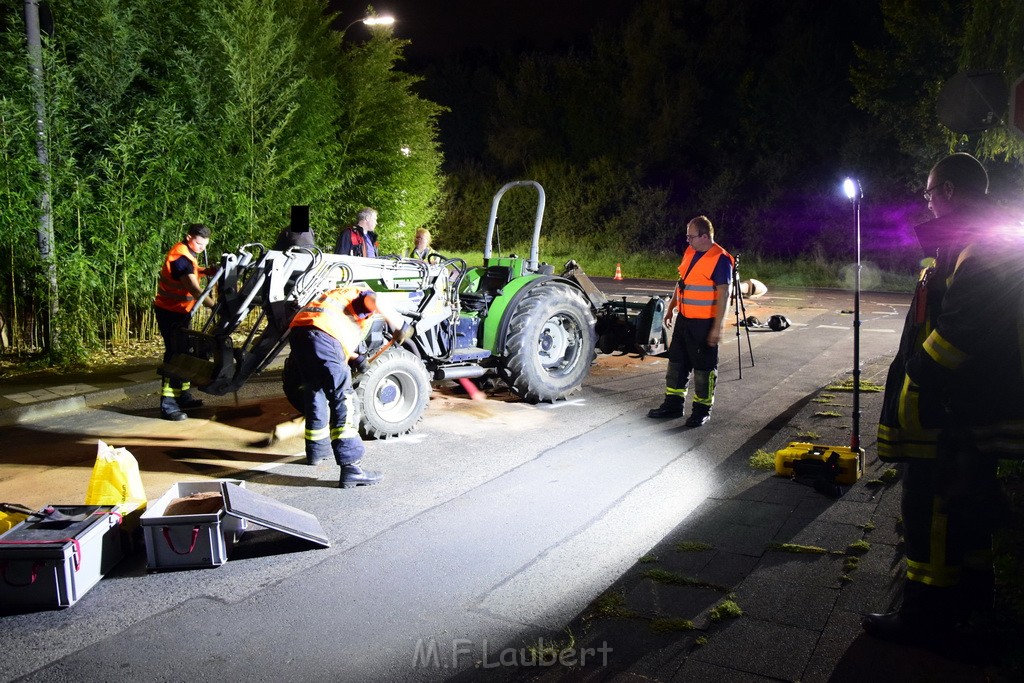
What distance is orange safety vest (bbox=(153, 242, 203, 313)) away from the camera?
802 cm

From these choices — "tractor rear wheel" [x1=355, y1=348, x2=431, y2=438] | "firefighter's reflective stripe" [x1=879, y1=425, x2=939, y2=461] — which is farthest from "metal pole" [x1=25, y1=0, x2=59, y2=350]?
"firefighter's reflective stripe" [x1=879, y1=425, x2=939, y2=461]

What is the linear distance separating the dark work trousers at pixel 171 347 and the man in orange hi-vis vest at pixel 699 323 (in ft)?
13.8

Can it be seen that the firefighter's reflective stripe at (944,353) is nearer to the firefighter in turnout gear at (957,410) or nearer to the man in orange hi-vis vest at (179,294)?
the firefighter in turnout gear at (957,410)

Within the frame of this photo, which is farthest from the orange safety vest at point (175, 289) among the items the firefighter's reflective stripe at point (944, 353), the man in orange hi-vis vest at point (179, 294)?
the firefighter's reflective stripe at point (944, 353)

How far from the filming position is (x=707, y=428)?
7.27 meters

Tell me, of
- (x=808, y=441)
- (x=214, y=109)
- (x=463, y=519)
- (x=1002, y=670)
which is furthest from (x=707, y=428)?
(x=214, y=109)

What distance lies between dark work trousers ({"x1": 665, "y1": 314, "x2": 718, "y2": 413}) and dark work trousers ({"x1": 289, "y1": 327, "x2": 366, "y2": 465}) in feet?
10.5

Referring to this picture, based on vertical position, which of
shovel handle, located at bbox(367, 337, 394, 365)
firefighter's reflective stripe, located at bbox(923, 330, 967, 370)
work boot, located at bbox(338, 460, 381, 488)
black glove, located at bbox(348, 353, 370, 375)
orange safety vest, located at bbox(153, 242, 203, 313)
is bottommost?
work boot, located at bbox(338, 460, 381, 488)

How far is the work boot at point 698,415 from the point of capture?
736 cm

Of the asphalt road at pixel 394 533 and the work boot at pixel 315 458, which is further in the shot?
Result: the work boot at pixel 315 458

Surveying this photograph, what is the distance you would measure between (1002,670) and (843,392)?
578 centimetres

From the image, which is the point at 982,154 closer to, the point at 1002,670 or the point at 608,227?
the point at 1002,670

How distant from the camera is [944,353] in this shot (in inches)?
131

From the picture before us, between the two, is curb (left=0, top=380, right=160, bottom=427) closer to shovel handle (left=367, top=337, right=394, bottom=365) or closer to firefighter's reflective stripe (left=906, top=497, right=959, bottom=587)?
shovel handle (left=367, top=337, right=394, bottom=365)
